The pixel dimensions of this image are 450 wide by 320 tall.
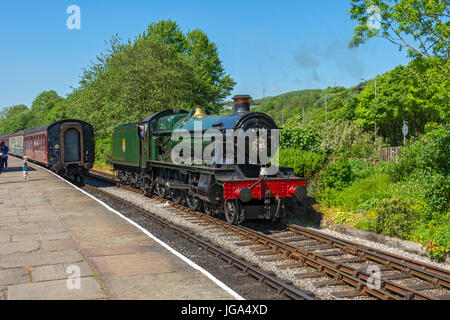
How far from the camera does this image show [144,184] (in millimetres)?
17516

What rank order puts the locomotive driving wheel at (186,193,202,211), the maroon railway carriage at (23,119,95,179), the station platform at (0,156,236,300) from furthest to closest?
the maroon railway carriage at (23,119,95,179)
the locomotive driving wheel at (186,193,202,211)
the station platform at (0,156,236,300)

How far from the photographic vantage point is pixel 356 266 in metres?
8.05

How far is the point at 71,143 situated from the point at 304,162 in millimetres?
14762

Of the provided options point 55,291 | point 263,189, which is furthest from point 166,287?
point 263,189

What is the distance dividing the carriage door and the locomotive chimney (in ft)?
44.2

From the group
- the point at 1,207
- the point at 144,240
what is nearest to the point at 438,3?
the point at 144,240

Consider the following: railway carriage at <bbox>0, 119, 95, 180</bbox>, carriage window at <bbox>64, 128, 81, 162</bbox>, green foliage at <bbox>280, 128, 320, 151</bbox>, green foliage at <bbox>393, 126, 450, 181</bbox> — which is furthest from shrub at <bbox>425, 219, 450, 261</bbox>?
carriage window at <bbox>64, 128, 81, 162</bbox>

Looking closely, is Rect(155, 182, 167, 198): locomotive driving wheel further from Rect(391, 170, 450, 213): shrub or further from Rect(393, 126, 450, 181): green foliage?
Rect(393, 126, 450, 181): green foliage

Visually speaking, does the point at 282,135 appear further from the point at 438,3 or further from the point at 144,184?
the point at 438,3

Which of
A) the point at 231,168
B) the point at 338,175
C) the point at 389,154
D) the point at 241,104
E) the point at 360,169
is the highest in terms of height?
the point at 241,104

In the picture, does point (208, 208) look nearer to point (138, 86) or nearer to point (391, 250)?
point (391, 250)

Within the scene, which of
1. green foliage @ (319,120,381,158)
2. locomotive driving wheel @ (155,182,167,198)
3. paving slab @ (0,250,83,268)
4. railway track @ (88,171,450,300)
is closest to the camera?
railway track @ (88,171,450,300)

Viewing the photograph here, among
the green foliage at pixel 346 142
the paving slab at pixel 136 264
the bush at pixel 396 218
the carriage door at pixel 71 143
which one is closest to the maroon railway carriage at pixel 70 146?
the carriage door at pixel 71 143

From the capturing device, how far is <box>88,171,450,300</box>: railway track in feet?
21.3
